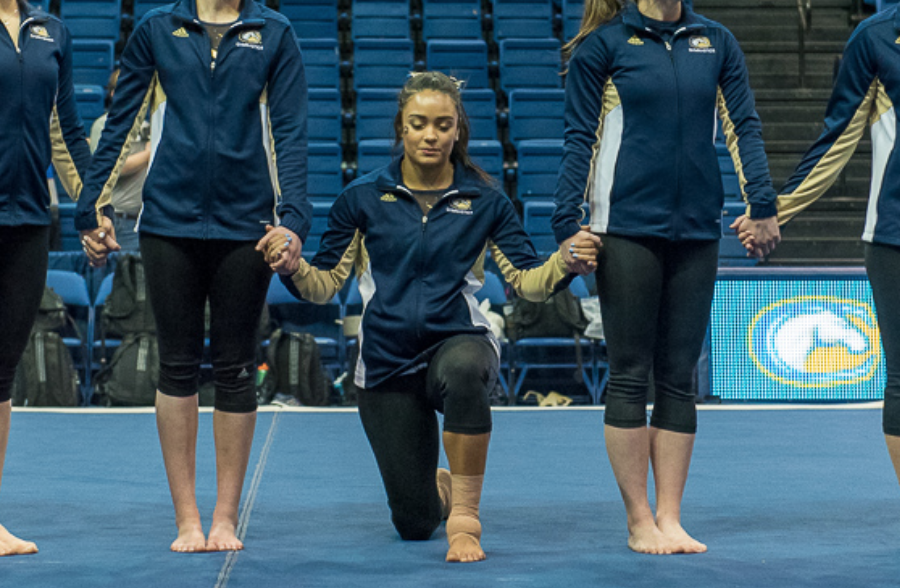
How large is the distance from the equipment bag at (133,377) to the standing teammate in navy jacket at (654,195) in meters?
3.70

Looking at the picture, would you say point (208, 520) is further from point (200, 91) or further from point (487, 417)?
point (200, 91)

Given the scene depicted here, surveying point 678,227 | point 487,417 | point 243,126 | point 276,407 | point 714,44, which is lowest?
point 276,407

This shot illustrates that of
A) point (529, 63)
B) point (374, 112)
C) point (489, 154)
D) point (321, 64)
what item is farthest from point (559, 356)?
point (321, 64)

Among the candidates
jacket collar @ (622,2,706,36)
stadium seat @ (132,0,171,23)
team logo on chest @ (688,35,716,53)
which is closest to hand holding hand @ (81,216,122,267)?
jacket collar @ (622,2,706,36)

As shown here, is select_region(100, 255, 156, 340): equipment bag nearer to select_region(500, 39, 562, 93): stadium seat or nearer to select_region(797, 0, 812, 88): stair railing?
select_region(500, 39, 562, 93): stadium seat

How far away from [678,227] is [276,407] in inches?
135

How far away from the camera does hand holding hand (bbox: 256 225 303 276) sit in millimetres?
2676

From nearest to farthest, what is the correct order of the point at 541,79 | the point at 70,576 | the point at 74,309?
the point at 70,576, the point at 74,309, the point at 541,79

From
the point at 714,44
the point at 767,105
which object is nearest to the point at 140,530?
the point at 714,44

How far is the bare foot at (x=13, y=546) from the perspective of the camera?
2748mm

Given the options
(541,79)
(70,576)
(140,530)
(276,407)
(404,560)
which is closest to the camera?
(70,576)

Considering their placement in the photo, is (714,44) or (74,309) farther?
(74,309)

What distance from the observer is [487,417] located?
279 cm

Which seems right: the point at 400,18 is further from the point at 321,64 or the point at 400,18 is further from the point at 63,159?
the point at 63,159
